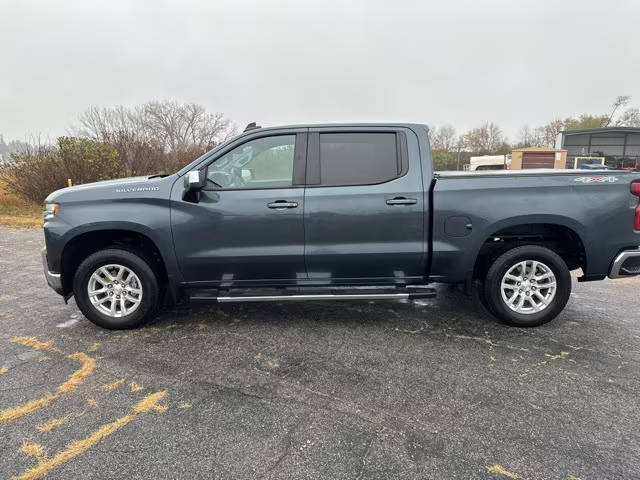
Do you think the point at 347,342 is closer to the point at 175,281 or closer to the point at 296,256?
the point at 296,256

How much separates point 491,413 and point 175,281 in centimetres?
289

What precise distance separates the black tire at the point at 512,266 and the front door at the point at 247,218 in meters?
1.84

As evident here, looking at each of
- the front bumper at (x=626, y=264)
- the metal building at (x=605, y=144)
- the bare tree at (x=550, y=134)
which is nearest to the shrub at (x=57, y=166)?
the front bumper at (x=626, y=264)

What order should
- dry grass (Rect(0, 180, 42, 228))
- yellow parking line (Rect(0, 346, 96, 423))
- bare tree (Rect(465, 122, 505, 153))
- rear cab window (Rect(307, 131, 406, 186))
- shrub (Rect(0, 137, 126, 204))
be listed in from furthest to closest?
bare tree (Rect(465, 122, 505, 153)) < shrub (Rect(0, 137, 126, 204)) < dry grass (Rect(0, 180, 42, 228)) < rear cab window (Rect(307, 131, 406, 186)) < yellow parking line (Rect(0, 346, 96, 423))

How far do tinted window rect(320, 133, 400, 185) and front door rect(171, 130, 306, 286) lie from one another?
0.25 metres

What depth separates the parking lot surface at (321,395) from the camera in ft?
7.25

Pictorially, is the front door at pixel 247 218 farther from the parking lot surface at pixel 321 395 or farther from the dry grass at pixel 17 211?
the dry grass at pixel 17 211

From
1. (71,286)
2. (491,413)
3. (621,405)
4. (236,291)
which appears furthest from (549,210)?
(71,286)

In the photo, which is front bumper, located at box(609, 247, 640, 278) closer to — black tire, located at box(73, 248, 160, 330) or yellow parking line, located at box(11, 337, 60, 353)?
black tire, located at box(73, 248, 160, 330)

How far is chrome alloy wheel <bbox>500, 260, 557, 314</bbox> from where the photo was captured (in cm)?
393

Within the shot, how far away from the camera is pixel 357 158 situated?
3.93m

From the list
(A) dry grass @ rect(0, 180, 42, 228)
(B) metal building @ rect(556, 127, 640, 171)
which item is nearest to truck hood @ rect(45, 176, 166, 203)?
(A) dry grass @ rect(0, 180, 42, 228)

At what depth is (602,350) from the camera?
3.54 m

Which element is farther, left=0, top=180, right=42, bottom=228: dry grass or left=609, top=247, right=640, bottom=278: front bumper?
left=0, top=180, right=42, bottom=228: dry grass
